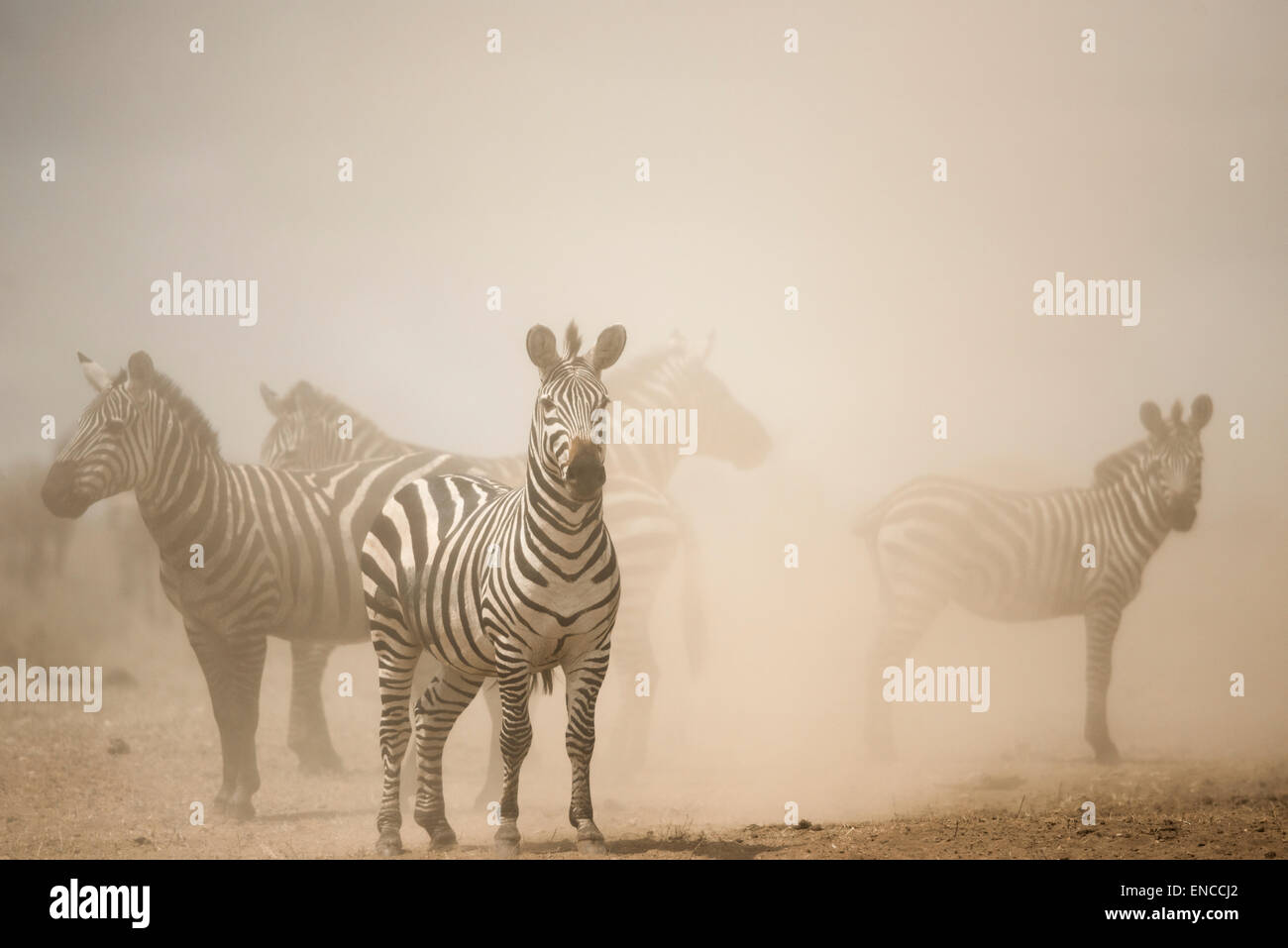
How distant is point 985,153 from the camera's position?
11.1 metres

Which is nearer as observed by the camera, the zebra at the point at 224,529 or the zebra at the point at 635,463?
the zebra at the point at 224,529

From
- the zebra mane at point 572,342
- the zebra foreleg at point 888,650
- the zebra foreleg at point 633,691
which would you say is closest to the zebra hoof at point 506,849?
the zebra mane at point 572,342

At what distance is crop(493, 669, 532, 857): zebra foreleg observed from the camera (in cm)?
645

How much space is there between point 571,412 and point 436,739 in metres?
2.12

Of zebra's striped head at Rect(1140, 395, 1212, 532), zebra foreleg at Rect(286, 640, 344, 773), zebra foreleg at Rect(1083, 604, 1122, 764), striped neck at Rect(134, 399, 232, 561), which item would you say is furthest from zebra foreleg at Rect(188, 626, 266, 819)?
zebra's striped head at Rect(1140, 395, 1212, 532)

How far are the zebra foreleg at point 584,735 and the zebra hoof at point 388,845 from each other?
109cm

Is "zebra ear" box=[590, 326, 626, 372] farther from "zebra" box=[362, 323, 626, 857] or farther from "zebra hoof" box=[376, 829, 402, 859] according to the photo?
"zebra hoof" box=[376, 829, 402, 859]

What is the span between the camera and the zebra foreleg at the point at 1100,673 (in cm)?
969

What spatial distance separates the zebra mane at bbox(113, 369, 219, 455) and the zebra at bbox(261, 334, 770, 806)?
1.37 metres

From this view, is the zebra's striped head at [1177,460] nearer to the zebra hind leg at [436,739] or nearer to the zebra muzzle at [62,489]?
the zebra hind leg at [436,739]

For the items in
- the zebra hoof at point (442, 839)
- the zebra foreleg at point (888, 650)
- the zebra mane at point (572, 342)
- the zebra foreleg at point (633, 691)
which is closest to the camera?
the zebra mane at point (572, 342)

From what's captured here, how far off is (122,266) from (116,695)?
346 centimetres

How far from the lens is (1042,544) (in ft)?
33.9

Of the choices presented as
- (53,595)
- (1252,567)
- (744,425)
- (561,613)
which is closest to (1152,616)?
(1252,567)
